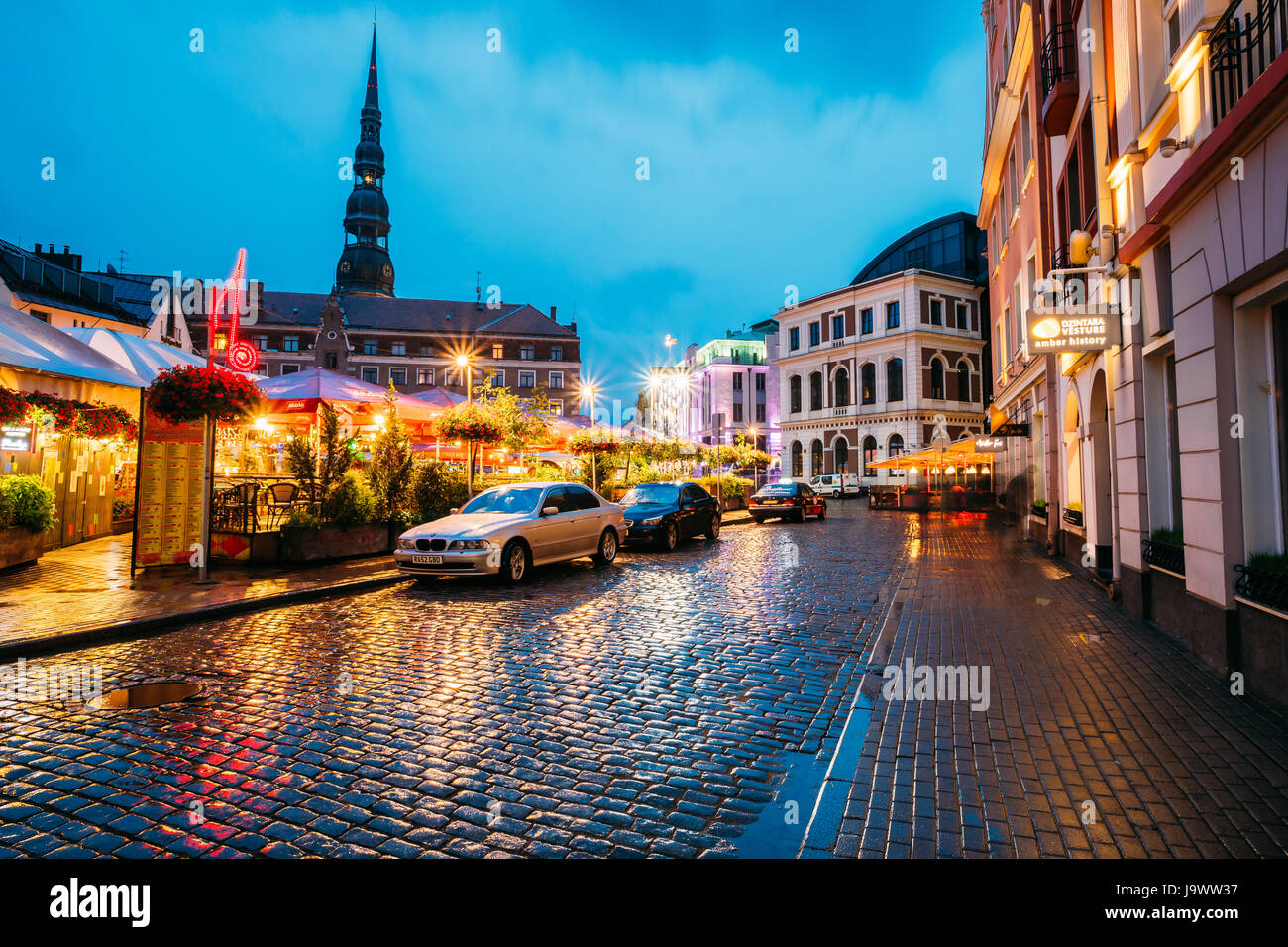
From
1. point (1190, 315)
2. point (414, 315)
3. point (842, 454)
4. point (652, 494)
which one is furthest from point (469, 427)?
point (414, 315)

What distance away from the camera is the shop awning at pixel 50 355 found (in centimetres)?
1186

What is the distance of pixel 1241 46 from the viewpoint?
18.9 feet

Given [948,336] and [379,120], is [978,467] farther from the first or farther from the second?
[379,120]

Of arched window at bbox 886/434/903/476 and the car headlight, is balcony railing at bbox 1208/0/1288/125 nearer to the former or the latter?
the car headlight

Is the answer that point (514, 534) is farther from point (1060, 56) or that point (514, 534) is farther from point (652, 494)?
point (1060, 56)

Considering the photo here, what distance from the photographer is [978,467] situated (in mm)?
35938

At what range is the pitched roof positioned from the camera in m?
73.1

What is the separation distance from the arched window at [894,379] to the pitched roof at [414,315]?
36.4 metres

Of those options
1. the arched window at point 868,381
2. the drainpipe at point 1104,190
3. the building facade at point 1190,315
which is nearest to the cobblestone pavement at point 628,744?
the building facade at point 1190,315

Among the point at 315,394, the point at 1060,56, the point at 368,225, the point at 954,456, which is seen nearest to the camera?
the point at 1060,56

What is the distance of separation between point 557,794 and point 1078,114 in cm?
1402

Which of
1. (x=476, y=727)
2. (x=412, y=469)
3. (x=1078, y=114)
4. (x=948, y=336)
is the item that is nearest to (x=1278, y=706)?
(x=476, y=727)

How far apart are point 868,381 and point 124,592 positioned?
50091mm
